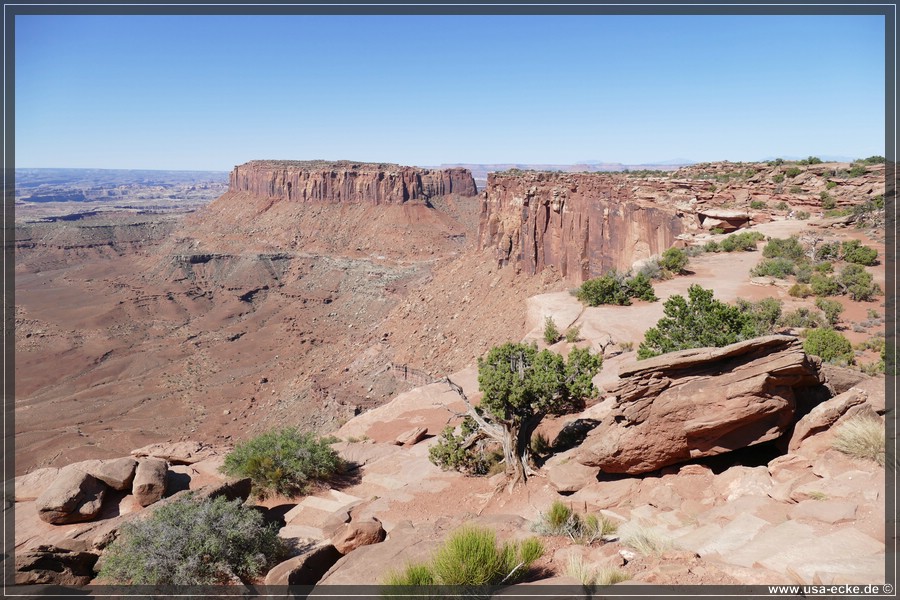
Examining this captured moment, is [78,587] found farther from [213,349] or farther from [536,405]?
[213,349]

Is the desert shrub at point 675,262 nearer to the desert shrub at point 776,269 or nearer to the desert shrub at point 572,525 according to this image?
the desert shrub at point 776,269

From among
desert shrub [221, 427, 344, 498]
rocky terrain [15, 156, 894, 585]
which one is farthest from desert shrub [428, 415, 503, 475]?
desert shrub [221, 427, 344, 498]

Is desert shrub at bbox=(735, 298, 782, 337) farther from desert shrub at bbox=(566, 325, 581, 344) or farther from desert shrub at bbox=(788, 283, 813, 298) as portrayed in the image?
desert shrub at bbox=(566, 325, 581, 344)

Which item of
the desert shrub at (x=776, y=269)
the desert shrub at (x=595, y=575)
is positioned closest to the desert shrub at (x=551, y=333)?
the desert shrub at (x=776, y=269)

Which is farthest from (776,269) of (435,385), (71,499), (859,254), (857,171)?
→ (71,499)

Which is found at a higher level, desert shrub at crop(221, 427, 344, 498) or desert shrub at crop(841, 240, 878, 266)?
desert shrub at crop(841, 240, 878, 266)

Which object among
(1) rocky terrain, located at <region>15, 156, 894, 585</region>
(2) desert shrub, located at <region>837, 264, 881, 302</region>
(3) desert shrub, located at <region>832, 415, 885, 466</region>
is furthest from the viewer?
(2) desert shrub, located at <region>837, 264, 881, 302</region>
